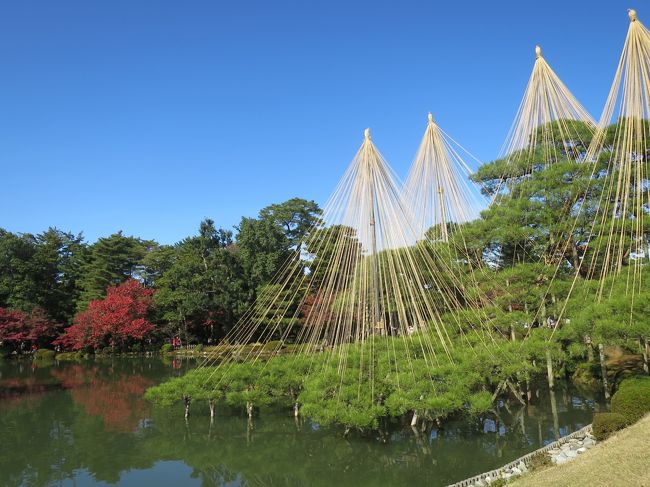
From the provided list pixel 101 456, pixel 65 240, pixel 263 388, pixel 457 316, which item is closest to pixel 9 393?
pixel 101 456

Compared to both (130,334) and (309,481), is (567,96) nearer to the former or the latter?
(309,481)

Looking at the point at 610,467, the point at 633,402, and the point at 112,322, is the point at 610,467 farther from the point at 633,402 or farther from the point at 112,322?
the point at 112,322

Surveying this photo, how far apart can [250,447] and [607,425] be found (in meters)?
7.93

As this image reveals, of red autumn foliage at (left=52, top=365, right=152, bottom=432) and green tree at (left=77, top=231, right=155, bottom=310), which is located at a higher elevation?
green tree at (left=77, top=231, right=155, bottom=310)

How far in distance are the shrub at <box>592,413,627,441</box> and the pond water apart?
1705 mm

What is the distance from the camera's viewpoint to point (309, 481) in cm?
960

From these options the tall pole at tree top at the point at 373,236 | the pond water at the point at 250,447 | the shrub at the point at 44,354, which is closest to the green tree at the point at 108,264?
the shrub at the point at 44,354

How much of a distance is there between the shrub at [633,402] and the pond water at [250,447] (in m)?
2.06

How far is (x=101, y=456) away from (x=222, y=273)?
2169 centimetres

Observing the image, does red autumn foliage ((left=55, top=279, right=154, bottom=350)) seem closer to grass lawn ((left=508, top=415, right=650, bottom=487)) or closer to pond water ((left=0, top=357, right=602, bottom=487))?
pond water ((left=0, top=357, right=602, bottom=487))

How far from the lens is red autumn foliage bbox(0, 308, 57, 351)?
33.3 metres

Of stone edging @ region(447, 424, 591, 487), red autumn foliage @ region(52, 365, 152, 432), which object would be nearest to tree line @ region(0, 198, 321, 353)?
red autumn foliage @ region(52, 365, 152, 432)

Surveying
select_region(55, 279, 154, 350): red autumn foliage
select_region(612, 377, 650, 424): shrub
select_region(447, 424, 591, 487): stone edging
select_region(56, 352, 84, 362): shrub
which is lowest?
select_region(447, 424, 591, 487): stone edging

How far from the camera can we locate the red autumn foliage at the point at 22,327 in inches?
1312
